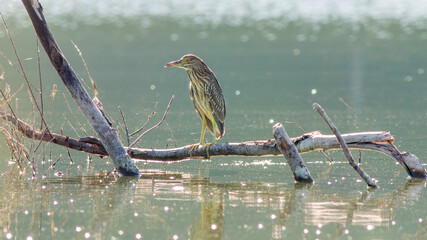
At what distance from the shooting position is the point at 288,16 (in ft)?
112

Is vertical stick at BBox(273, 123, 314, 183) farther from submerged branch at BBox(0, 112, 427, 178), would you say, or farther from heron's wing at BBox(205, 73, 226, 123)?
heron's wing at BBox(205, 73, 226, 123)

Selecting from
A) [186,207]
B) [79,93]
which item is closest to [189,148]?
[79,93]

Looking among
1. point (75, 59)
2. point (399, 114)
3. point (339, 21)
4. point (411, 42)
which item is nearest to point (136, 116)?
point (399, 114)

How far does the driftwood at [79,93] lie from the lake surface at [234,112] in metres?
0.28

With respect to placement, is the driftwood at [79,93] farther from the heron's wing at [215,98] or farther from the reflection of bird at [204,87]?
the heron's wing at [215,98]

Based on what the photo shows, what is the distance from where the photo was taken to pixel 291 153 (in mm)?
7984

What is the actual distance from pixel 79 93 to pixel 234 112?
279 inches

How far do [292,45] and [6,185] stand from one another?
20.3m

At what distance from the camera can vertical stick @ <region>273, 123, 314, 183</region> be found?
7.91 meters

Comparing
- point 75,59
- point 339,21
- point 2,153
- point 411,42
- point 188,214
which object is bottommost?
point 188,214

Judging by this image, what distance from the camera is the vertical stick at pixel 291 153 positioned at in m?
7.91

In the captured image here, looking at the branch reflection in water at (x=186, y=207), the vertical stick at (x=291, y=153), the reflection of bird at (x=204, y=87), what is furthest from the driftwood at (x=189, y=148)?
the reflection of bird at (x=204, y=87)

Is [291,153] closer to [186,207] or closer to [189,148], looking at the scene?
[189,148]

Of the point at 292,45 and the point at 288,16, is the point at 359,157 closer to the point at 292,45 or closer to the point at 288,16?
the point at 292,45
